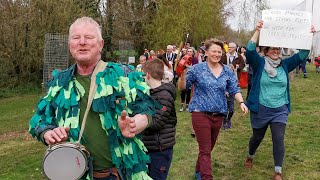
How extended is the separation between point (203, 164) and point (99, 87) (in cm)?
270

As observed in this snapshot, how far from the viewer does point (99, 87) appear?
2682mm

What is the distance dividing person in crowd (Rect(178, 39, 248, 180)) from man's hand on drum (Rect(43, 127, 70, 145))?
282 centimetres

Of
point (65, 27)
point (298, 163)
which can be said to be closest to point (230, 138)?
point (298, 163)

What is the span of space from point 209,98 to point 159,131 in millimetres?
1157

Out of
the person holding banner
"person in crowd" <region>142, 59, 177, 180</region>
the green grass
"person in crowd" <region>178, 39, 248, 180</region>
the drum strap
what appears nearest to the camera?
the drum strap

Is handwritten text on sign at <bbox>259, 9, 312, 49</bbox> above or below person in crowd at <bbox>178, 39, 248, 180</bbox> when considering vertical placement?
above

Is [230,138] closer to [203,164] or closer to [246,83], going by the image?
[203,164]

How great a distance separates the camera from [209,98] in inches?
205

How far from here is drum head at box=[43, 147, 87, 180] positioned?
2.52 metres

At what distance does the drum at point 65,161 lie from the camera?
2.51 metres

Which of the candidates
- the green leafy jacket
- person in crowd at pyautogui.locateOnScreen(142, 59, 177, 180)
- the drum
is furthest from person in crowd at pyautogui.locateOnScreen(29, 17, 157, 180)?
person in crowd at pyautogui.locateOnScreen(142, 59, 177, 180)

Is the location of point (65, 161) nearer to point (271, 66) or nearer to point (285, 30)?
point (271, 66)

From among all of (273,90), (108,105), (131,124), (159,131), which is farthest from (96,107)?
(273,90)

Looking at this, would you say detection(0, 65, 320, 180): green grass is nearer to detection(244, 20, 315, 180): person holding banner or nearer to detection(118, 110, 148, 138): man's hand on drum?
detection(244, 20, 315, 180): person holding banner
